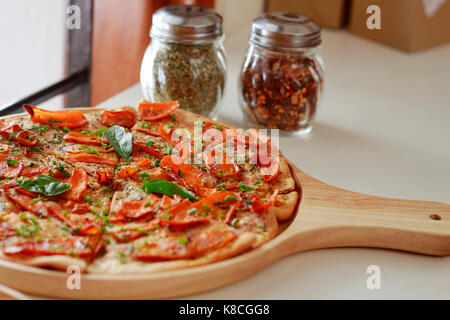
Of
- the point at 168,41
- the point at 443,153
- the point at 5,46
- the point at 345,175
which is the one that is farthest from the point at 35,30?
the point at 443,153

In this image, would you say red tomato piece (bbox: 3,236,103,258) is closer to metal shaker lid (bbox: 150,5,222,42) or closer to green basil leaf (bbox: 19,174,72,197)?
green basil leaf (bbox: 19,174,72,197)

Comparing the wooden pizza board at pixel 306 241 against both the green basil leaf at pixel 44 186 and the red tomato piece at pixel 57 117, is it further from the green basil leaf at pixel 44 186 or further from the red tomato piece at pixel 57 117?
the red tomato piece at pixel 57 117

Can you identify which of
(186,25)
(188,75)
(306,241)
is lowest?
(306,241)

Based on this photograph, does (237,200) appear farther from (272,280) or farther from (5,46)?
(5,46)

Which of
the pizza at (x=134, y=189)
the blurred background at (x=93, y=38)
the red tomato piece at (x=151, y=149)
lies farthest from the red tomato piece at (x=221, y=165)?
the blurred background at (x=93, y=38)

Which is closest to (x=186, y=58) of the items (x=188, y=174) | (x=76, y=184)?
(x=188, y=174)

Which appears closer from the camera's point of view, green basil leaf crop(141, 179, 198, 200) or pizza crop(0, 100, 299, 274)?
pizza crop(0, 100, 299, 274)

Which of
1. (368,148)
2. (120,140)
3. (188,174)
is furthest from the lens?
Result: (368,148)

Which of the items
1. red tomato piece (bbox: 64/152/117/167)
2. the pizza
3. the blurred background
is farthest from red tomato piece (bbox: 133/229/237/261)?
the blurred background

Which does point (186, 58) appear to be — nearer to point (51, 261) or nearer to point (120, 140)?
point (120, 140)
